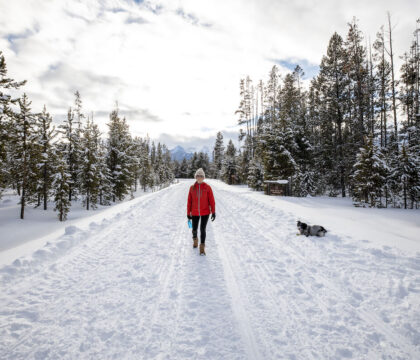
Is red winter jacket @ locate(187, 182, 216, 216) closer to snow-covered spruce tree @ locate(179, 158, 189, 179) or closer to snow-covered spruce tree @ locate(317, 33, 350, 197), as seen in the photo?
snow-covered spruce tree @ locate(317, 33, 350, 197)

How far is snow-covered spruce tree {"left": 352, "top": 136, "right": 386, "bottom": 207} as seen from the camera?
1292cm

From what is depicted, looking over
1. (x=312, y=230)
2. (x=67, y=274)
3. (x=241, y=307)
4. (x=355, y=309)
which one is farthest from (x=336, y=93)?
(x=67, y=274)

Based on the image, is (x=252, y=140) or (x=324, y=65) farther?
(x=252, y=140)

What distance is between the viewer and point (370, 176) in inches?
518

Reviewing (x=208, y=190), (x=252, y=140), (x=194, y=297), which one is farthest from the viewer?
(x=252, y=140)

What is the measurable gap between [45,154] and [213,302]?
24.0 meters

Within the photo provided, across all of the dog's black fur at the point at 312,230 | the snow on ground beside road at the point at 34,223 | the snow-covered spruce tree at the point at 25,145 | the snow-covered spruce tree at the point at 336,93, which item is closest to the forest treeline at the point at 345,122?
the snow-covered spruce tree at the point at 336,93

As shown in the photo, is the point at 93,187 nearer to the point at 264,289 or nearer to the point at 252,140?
the point at 264,289

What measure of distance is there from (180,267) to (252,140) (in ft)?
109

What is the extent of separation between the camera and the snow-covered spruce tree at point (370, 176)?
42.4ft

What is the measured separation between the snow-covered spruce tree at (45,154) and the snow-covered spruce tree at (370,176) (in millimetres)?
26924

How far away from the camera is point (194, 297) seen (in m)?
3.50

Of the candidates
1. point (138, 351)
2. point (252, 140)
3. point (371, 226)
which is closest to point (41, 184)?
point (138, 351)

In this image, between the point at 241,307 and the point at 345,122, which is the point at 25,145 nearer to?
the point at 241,307
